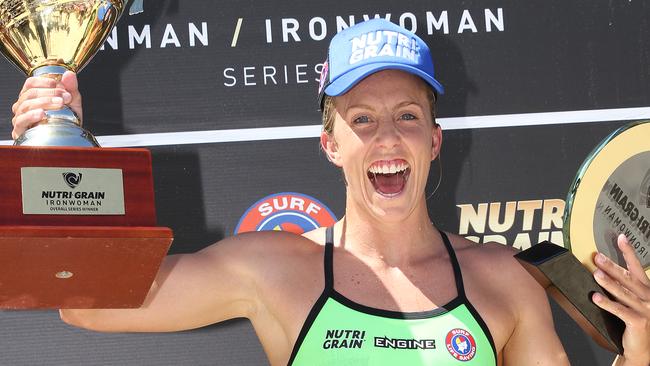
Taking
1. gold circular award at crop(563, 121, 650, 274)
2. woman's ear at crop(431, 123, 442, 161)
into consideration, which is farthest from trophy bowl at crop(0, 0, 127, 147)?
gold circular award at crop(563, 121, 650, 274)

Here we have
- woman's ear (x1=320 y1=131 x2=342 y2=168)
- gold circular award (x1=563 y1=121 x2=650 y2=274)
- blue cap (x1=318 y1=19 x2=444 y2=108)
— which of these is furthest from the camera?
gold circular award (x1=563 y1=121 x2=650 y2=274)

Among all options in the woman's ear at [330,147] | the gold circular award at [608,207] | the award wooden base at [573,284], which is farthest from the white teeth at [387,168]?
the gold circular award at [608,207]

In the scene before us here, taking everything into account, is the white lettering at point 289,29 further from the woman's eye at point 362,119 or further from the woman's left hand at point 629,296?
the woman's left hand at point 629,296

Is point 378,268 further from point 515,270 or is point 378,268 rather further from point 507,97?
point 507,97

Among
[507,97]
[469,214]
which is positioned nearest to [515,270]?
[469,214]

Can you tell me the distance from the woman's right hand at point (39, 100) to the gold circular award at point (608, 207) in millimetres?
1357

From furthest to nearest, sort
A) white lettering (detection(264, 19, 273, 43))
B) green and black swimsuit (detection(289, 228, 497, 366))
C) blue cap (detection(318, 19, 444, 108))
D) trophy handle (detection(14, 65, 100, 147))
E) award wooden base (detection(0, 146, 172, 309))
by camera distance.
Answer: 1. white lettering (detection(264, 19, 273, 43))
2. blue cap (detection(318, 19, 444, 108))
3. green and black swimsuit (detection(289, 228, 497, 366))
4. trophy handle (detection(14, 65, 100, 147))
5. award wooden base (detection(0, 146, 172, 309))

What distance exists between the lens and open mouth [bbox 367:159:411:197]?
2.70 m

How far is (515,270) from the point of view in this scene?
2.81 meters

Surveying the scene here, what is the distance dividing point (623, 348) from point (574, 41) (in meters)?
0.96

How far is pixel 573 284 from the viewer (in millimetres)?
2436

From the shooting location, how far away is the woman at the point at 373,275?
261cm

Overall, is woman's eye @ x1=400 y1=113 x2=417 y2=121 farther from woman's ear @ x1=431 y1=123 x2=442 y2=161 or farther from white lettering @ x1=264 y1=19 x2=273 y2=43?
white lettering @ x1=264 y1=19 x2=273 y2=43

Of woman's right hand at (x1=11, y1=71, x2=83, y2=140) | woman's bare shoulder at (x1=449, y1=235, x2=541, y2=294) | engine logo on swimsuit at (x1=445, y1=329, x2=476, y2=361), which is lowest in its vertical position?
engine logo on swimsuit at (x1=445, y1=329, x2=476, y2=361)
